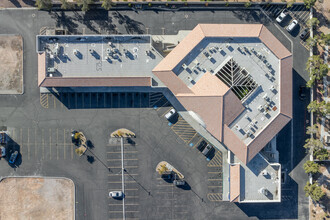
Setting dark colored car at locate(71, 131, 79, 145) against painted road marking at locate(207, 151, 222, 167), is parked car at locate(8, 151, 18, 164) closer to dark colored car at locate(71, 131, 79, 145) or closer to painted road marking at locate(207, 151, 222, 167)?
dark colored car at locate(71, 131, 79, 145)

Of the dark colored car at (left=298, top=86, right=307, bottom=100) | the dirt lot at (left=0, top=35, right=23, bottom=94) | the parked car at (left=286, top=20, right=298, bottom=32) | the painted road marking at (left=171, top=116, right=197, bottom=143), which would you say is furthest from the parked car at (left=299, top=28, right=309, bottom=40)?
the dirt lot at (left=0, top=35, right=23, bottom=94)

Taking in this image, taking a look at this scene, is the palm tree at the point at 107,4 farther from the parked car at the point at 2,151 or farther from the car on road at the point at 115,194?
the car on road at the point at 115,194

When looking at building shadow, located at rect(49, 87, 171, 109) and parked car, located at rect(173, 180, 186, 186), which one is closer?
parked car, located at rect(173, 180, 186, 186)

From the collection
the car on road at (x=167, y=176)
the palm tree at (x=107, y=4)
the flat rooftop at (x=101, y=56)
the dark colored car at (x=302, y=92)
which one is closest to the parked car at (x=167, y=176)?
the car on road at (x=167, y=176)

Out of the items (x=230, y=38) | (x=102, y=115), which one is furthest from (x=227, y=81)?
(x=102, y=115)

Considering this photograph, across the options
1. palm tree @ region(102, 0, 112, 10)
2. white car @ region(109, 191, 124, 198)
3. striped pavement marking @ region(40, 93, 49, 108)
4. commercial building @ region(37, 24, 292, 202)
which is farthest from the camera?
striped pavement marking @ region(40, 93, 49, 108)

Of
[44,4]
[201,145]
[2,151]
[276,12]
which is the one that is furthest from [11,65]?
[276,12]
